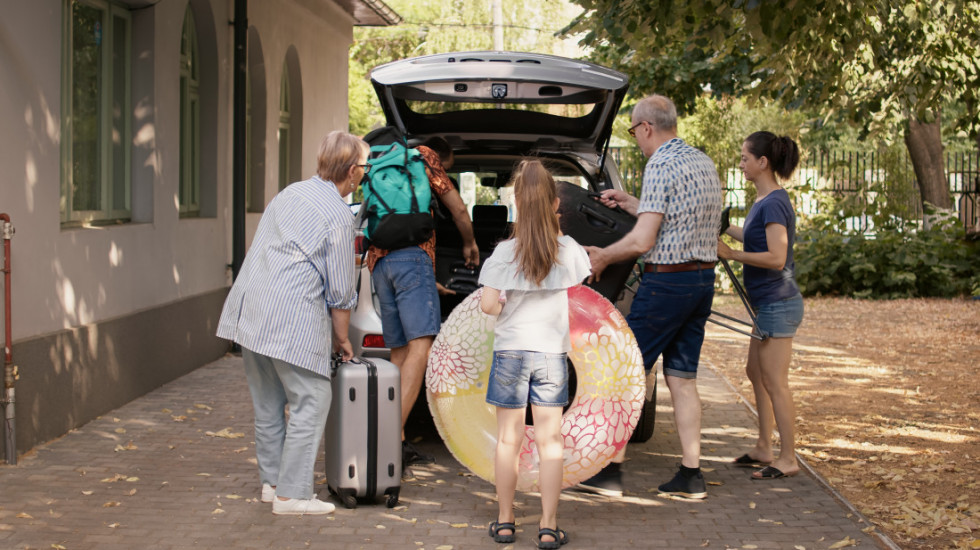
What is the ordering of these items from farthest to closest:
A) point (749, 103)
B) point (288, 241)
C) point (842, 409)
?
point (749, 103) < point (842, 409) < point (288, 241)

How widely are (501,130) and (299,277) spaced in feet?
8.49

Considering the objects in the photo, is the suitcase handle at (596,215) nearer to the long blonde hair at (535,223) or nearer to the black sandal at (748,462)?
the long blonde hair at (535,223)

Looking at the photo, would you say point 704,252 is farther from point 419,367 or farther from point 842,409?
point 842,409

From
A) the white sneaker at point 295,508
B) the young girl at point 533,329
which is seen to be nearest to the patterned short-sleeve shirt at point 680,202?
the young girl at point 533,329

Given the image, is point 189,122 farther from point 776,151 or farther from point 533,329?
point 533,329

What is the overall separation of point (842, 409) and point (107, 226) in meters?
5.73

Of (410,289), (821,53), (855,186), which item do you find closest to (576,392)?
(410,289)

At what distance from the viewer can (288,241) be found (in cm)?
509

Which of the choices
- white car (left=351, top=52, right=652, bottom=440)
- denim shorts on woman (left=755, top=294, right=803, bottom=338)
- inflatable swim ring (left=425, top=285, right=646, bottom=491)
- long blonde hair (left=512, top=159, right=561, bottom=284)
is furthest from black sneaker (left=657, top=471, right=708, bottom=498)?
long blonde hair (left=512, top=159, right=561, bottom=284)

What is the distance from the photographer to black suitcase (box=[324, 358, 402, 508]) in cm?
A: 535

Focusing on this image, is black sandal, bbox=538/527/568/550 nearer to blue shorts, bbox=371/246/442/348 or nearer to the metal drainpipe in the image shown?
blue shorts, bbox=371/246/442/348

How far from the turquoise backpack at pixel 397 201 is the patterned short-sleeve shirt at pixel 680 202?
118 centimetres

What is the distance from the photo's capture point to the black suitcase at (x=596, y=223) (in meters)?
5.79

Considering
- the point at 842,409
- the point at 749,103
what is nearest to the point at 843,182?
the point at 749,103
